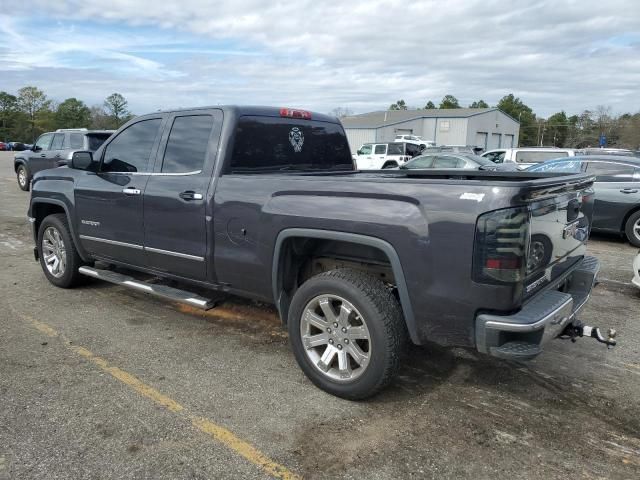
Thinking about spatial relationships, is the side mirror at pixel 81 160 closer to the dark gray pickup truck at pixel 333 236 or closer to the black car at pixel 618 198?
the dark gray pickup truck at pixel 333 236

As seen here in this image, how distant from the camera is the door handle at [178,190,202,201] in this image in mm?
4102

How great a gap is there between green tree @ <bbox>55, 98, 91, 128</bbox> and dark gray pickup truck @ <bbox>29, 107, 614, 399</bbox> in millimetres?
90618

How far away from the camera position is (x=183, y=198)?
4.21 metres

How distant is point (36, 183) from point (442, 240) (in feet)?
16.6

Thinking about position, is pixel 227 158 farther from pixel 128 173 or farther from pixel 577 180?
pixel 577 180

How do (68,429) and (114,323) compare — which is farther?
(114,323)

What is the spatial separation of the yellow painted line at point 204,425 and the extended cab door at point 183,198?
94 centimetres

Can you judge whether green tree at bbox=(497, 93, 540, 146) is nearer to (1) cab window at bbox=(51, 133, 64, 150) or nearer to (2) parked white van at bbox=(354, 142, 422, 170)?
(2) parked white van at bbox=(354, 142, 422, 170)

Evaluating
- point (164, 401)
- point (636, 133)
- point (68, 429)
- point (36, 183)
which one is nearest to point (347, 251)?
point (164, 401)

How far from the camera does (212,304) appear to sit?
166 inches

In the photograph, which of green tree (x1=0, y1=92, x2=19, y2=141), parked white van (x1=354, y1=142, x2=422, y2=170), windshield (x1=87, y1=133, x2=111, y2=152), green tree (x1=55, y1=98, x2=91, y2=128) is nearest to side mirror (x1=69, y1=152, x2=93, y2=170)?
windshield (x1=87, y1=133, x2=111, y2=152)

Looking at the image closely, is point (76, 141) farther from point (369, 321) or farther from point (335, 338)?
point (369, 321)

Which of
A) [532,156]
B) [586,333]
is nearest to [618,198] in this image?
[532,156]

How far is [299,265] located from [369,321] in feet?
2.90
